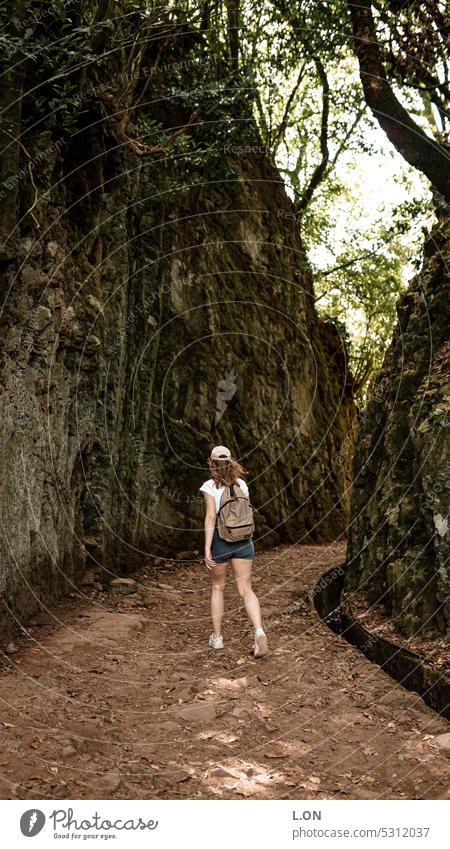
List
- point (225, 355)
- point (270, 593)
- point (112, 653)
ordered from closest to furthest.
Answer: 1. point (112, 653)
2. point (270, 593)
3. point (225, 355)

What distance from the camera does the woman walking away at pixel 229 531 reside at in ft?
29.9

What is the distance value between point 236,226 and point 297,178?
331 inches

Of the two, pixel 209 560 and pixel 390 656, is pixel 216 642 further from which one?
pixel 390 656

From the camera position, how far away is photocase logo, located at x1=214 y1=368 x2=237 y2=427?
57.9ft

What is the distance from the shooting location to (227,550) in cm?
917

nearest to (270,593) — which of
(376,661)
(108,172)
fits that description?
(376,661)

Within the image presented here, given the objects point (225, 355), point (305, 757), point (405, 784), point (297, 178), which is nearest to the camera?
point (405, 784)

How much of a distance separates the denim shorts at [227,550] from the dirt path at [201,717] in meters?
1.21

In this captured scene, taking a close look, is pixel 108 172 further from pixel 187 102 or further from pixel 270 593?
pixel 270 593

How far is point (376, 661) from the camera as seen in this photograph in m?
9.91
